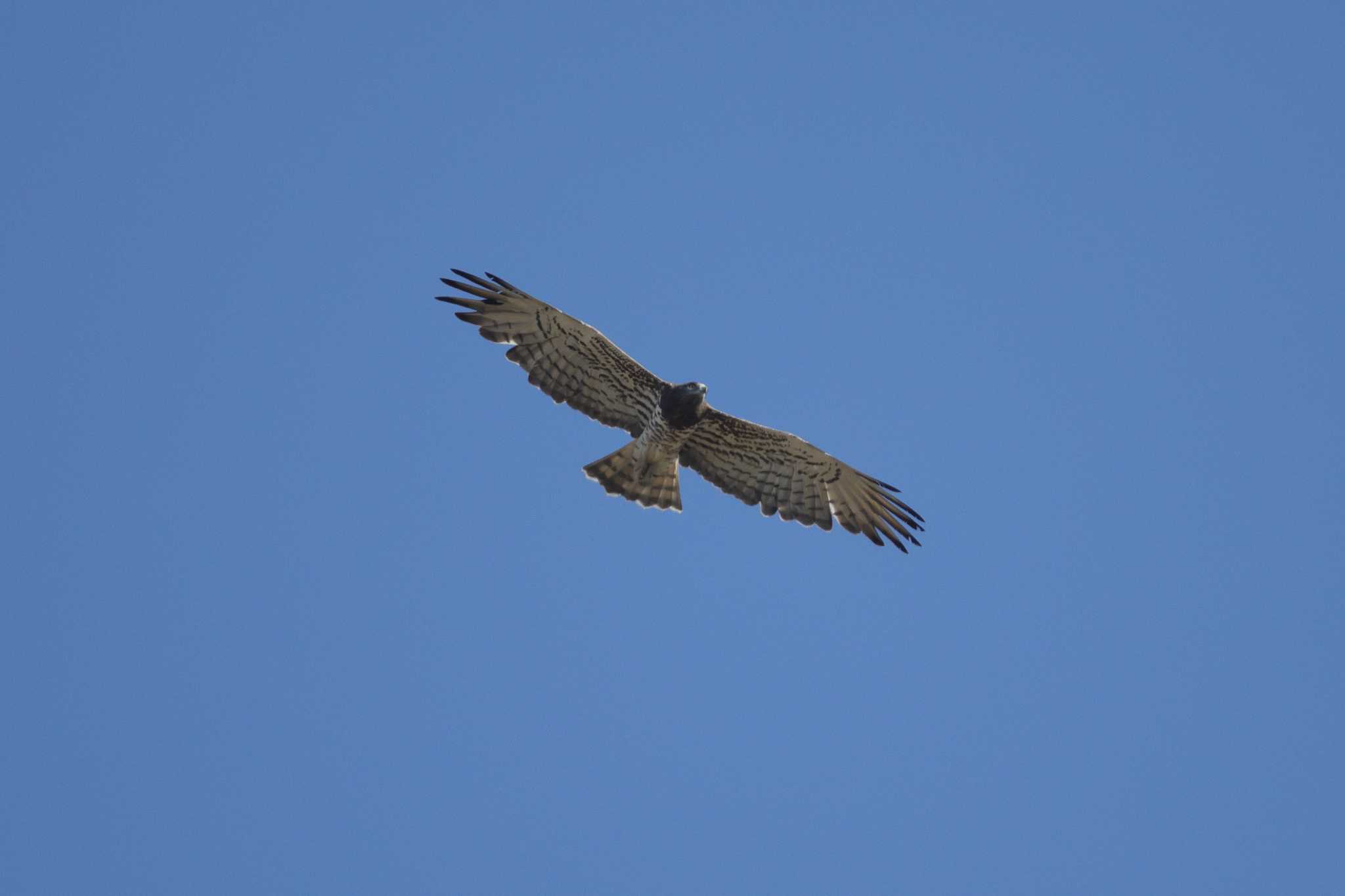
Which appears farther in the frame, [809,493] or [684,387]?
[809,493]

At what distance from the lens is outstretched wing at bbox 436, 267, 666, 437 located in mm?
17031

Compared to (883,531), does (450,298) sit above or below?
below

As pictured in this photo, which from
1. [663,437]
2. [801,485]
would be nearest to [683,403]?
[663,437]

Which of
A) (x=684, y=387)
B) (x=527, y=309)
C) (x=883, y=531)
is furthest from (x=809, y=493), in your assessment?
(x=527, y=309)

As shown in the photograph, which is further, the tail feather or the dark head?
the tail feather

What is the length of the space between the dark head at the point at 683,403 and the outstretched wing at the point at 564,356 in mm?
195

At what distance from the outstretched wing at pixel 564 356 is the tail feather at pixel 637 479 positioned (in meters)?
0.34

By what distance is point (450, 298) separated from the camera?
17.0 meters

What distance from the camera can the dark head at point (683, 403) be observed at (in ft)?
55.7

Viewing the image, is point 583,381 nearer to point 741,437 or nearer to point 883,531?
point 741,437

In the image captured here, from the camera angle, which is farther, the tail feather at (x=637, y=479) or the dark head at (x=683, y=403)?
the tail feather at (x=637, y=479)

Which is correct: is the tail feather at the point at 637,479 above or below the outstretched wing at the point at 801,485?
below

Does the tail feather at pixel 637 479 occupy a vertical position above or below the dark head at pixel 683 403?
below

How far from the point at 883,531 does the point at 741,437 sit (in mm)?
1879
